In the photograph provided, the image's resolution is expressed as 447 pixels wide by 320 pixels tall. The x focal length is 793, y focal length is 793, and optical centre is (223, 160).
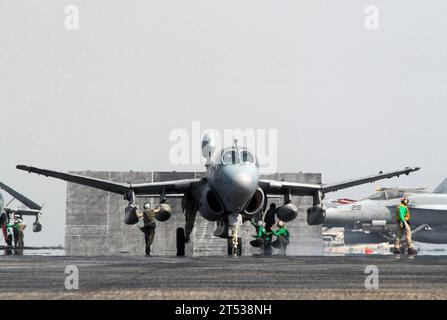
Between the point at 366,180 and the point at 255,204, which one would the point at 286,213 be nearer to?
the point at 255,204

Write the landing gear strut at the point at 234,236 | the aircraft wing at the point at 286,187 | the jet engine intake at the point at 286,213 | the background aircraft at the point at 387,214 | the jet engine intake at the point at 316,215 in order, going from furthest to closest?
the background aircraft at the point at 387,214 → the jet engine intake at the point at 316,215 → the aircraft wing at the point at 286,187 → the jet engine intake at the point at 286,213 → the landing gear strut at the point at 234,236

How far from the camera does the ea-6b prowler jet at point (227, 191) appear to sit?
2661cm

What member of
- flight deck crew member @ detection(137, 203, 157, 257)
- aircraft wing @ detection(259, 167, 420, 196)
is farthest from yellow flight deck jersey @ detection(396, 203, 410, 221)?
flight deck crew member @ detection(137, 203, 157, 257)

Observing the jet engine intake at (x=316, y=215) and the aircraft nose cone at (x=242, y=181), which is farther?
the jet engine intake at (x=316, y=215)

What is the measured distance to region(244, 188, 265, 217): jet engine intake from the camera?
2850 centimetres

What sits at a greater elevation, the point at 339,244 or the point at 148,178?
the point at 148,178

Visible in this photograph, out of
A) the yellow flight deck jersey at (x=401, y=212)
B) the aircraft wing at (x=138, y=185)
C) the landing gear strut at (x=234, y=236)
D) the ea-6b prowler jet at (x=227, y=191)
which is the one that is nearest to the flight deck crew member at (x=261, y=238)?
the ea-6b prowler jet at (x=227, y=191)

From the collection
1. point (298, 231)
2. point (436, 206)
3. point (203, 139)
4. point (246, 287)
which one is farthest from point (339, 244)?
point (246, 287)

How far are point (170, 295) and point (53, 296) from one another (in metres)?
1.02

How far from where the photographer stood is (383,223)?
265 feet

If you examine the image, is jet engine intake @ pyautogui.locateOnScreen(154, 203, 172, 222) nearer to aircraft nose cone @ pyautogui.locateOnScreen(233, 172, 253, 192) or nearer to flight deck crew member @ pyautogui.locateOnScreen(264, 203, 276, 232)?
flight deck crew member @ pyautogui.locateOnScreen(264, 203, 276, 232)

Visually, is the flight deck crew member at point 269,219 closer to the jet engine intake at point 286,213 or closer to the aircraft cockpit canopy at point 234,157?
the jet engine intake at point 286,213

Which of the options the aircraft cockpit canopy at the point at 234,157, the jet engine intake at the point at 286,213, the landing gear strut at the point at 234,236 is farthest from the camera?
the jet engine intake at the point at 286,213
